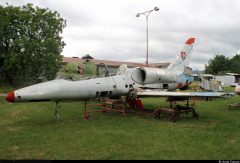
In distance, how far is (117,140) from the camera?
7.77m

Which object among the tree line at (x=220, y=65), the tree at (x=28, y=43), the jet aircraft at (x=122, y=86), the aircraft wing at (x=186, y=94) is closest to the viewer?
the jet aircraft at (x=122, y=86)

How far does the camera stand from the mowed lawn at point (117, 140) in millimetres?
6422

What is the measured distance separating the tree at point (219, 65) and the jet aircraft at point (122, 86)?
67.8 meters

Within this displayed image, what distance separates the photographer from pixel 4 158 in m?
6.19

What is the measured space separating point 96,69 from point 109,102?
3.00 metres

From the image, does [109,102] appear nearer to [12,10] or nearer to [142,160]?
[142,160]

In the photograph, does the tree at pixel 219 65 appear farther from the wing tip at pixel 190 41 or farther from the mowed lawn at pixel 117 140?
the mowed lawn at pixel 117 140

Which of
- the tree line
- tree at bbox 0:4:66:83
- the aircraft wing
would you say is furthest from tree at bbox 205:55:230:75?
the aircraft wing

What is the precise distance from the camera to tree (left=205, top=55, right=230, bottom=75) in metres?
79.9

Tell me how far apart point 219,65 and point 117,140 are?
79.2 metres

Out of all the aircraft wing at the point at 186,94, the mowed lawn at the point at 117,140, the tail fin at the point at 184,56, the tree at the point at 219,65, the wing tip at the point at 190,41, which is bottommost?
the mowed lawn at the point at 117,140

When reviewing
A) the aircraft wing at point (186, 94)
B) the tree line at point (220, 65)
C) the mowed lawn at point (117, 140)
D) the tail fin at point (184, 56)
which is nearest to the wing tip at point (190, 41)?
the tail fin at point (184, 56)

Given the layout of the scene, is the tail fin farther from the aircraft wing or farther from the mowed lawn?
the mowed lawn

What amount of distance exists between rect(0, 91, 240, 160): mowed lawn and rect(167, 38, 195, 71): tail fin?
576cm
